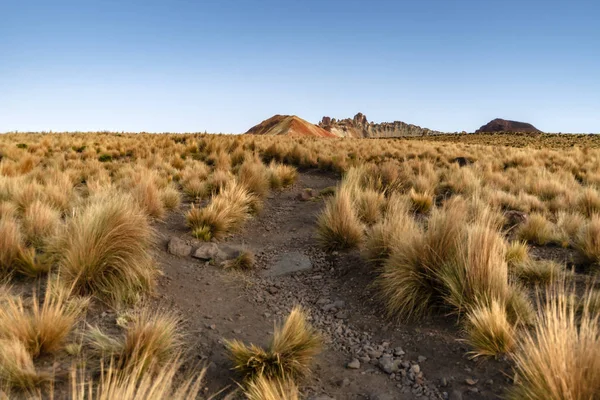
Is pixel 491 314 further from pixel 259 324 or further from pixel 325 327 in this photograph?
pixel 259 324

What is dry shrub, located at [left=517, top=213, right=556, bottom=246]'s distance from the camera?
6613mm

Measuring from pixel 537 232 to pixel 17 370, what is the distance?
6894 mm

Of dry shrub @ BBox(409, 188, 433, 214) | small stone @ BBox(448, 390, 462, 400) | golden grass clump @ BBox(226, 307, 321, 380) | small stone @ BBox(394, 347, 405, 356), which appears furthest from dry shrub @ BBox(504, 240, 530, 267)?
dry shrub @ BBox(409, 188, 433, 214)

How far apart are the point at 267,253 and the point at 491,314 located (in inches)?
144

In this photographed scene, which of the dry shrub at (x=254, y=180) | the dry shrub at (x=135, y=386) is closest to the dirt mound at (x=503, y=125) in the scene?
the dry shrub at (x=254, y=180)

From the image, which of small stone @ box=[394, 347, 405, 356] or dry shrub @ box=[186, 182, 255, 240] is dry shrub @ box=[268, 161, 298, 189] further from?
small stone @ box=[394, 347, 405, 356]

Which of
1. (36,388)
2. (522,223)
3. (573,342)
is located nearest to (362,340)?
(573,342)

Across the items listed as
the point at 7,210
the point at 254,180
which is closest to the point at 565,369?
the point at 7,210

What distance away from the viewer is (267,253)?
645cm

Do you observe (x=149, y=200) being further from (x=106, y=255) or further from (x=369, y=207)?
(x=369, y=207)

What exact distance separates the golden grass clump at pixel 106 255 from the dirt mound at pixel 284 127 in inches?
2318

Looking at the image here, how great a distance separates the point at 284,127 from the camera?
68.1m

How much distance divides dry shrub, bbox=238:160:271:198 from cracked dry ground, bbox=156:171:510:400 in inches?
106

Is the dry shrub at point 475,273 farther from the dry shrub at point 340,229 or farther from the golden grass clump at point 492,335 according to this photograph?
the dry shrub at point 340,229
